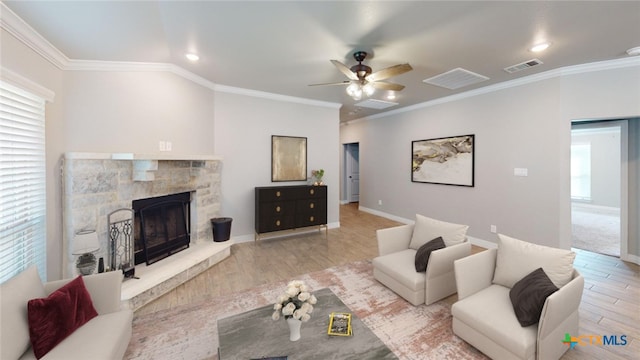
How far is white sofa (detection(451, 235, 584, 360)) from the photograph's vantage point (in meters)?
1.65

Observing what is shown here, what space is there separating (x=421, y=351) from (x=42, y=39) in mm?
4268

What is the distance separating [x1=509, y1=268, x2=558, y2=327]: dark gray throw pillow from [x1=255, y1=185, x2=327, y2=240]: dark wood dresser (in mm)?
3398

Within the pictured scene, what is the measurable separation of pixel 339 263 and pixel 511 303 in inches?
83.0

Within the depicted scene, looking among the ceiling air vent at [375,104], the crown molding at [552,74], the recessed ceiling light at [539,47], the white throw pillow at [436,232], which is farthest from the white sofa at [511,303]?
the ceiling air vent at [375,104]

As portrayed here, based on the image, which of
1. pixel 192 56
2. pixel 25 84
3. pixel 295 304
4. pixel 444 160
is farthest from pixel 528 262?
pixel 25 84

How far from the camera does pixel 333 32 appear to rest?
2488mm

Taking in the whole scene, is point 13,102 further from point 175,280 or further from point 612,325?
point 612,325

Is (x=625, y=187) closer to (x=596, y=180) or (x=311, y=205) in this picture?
(x=311, y=205)

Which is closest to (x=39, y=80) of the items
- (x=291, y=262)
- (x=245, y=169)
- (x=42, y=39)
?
(x=42, y=39)

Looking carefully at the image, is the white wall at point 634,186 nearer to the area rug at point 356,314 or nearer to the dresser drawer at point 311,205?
the area rug at point 356,314

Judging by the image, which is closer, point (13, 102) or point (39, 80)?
point (13, 102)

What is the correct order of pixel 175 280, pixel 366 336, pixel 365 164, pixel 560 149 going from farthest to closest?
pixel 365 164
pixel 560 149
pixel 175 280
pixel 366 336

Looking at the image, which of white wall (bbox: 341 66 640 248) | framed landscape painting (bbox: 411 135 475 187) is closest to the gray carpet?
white wall (bbox: 341 66 640 248)

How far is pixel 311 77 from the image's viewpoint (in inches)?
150
